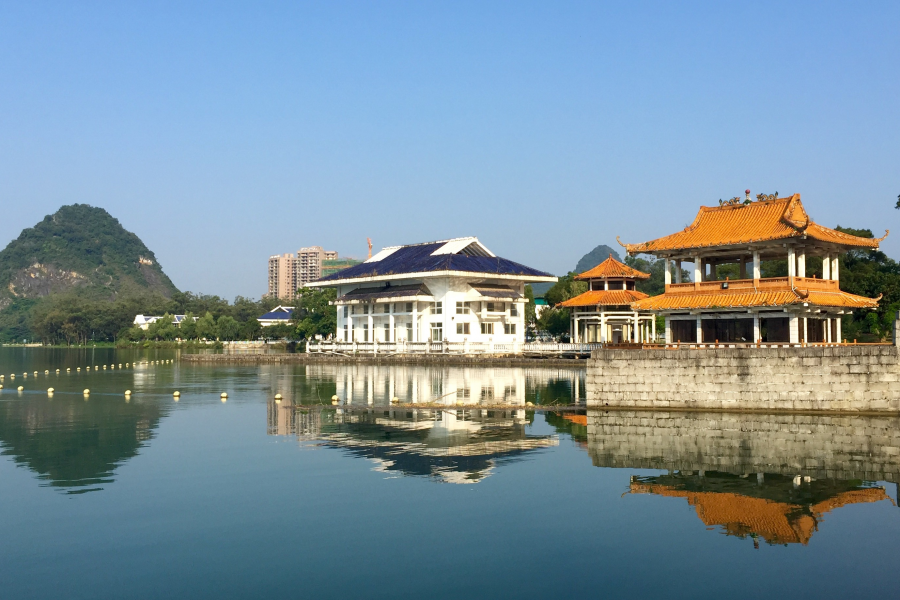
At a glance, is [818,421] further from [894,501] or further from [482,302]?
[482,302]

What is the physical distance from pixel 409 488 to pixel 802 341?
63.2 feet

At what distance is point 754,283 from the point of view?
1270 inches

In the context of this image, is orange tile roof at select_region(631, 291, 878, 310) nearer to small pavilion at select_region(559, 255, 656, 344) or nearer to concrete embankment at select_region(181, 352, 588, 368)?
concrete embankment at select_region(181, 352, 588, 368)

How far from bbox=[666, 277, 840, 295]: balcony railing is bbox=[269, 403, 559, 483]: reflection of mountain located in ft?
28.1

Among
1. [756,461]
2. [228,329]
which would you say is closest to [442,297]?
[756,461]

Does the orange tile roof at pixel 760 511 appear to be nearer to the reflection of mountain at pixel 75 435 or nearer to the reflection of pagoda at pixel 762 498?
the reflection of pagoda at pixel 762 498

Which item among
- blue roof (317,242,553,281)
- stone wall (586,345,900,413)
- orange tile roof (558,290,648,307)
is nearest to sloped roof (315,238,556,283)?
blue roof (317,242,553,281)

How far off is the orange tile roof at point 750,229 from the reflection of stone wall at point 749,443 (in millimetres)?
7582

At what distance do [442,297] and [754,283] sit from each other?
151ft

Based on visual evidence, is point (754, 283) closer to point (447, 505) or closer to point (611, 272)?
point (447, 505)

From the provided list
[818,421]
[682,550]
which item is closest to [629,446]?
[818,421]

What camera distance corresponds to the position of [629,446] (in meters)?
25.1

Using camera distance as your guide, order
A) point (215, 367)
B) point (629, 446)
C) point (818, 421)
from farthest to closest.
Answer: point (215, 367) → point (818, 421) → point (629, 446)

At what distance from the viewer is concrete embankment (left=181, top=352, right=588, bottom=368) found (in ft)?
201
